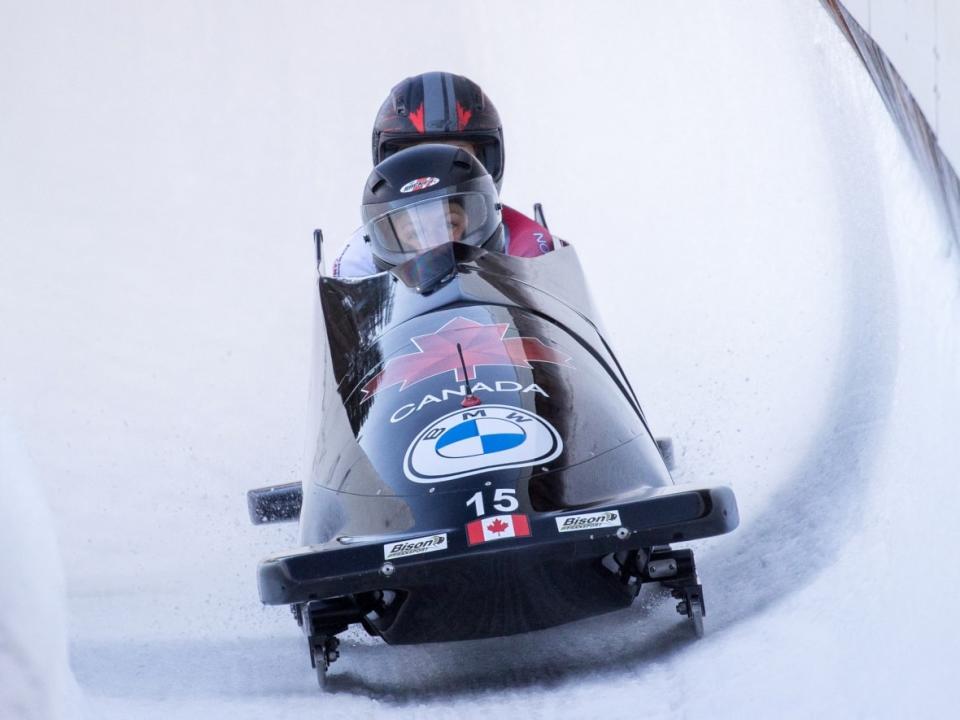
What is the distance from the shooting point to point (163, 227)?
7098mm

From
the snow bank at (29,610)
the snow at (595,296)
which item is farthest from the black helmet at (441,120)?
the snow bank at (29,610)

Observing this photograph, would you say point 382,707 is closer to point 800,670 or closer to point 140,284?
point 800,670

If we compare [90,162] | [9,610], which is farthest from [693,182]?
[9,610]

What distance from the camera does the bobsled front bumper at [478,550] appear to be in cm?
241

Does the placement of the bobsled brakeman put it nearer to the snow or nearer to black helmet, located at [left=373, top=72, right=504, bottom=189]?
the snow

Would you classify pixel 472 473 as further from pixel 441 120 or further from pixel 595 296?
pixel 595 296

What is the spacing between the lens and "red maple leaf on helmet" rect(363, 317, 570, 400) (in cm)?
304

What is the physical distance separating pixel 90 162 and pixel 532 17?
3.30 m

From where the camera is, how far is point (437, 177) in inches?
151

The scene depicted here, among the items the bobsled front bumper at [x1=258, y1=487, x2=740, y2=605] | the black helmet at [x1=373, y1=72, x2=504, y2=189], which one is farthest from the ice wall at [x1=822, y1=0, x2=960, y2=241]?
the bobsled front bumper at [x1=258, y1=487, x2=740, y2=605]

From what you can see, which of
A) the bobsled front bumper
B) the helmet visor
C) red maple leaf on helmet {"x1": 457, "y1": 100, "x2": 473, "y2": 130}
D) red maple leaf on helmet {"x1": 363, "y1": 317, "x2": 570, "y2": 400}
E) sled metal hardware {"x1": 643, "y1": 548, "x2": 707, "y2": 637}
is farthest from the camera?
red maple leaf on helmet {"x1": 457, "y1": 100, "x2": 473, "y2": 130}

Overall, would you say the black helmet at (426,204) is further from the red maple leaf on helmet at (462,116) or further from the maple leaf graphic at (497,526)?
the red maple leaf on helmet at (462,116)

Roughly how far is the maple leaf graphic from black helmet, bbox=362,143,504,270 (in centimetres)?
148

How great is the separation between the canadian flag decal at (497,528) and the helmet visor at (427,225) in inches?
57.5
